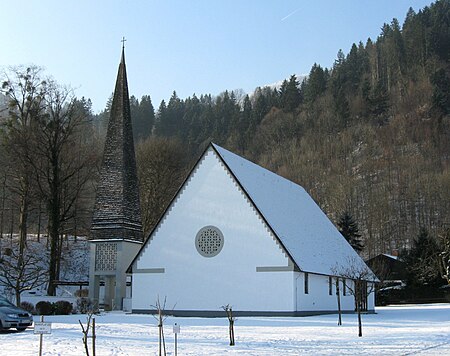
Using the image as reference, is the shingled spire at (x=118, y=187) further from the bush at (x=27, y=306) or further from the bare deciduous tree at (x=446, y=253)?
the bare deciduous tree at (x=446, y=253)

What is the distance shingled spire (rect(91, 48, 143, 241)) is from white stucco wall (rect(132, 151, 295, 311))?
5.13 meters

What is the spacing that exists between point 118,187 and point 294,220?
37.6ft

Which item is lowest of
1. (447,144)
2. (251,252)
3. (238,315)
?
(238,315)

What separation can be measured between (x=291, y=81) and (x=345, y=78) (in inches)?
375

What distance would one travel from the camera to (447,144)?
318ft

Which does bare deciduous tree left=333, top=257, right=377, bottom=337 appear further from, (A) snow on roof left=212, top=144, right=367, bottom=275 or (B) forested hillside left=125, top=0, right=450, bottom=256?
(B) forested hillside left=125, top=0, right=450, bottom=256

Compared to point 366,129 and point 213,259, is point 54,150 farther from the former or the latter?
point 366,129

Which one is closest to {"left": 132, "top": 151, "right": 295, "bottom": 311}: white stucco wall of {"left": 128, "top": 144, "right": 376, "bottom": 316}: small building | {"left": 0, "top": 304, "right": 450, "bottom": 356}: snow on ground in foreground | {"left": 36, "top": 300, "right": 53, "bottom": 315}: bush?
{"left": 128, "top": 144, "right": 376, "bottom": 316}: small building

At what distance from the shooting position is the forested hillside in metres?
84.1

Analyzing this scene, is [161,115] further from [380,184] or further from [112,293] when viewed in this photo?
[112,293]

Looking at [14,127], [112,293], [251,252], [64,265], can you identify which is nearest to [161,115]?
[64,265]

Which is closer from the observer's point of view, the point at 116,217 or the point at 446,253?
the point at 116,217

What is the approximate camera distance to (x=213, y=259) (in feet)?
112

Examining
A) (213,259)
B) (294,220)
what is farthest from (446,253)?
(213,259)
